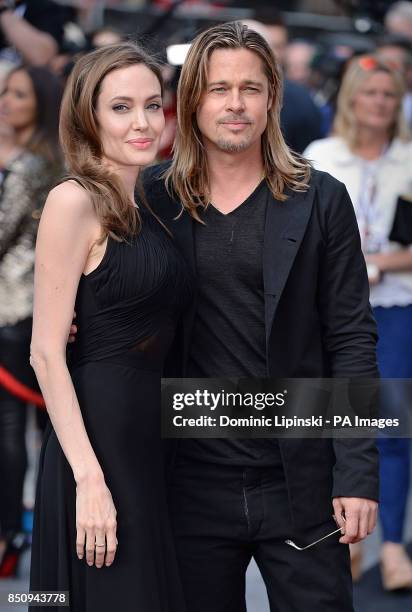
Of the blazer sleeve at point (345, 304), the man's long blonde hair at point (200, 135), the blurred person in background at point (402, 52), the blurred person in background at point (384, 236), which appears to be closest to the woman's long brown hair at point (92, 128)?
the man's long blonde hair at point (200, 135)

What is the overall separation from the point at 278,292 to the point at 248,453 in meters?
0.45

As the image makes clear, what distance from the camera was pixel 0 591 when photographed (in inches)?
199

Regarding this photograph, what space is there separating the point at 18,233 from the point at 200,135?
2028 mm

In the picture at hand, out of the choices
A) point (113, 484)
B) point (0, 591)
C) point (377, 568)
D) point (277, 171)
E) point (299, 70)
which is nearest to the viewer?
point (113, 484)

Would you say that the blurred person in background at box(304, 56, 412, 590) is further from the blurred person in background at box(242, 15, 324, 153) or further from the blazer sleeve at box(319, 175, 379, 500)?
the blazer sleeve at box(319, 175, 379, 500)

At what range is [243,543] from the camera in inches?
129

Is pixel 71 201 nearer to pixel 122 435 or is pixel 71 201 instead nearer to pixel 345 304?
pixel 122 435

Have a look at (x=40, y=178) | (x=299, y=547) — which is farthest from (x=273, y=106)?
(x=40, y=178)

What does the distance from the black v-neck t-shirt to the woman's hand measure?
0.37 metres

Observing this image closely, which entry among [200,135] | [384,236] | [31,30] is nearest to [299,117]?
[384,236]

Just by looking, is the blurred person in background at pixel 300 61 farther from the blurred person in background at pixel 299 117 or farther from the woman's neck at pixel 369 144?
the woman's neck at pixel 369 144

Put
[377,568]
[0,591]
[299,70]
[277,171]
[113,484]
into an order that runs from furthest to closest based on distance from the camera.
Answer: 1. [299,70]
2. [377,568]
3. [0,591]
4. [277,171]
5. [113,484]

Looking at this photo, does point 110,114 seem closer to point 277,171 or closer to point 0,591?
point 277,171

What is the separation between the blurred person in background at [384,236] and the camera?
5.12 meters
